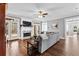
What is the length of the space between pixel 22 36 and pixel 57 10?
0.78 metres

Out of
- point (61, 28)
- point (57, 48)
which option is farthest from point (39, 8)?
point (57, 48)

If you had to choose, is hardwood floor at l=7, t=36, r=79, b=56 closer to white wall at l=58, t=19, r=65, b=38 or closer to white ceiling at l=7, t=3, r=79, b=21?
white wall at l=58, t=19, r=65, b=38

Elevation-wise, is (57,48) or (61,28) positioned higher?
(61,28)

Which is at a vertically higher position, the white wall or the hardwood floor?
the white wall

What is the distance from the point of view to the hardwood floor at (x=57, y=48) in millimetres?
2281

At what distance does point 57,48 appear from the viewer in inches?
92.0

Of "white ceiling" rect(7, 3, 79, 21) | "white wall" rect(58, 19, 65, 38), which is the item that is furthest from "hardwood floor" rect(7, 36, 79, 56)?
"white ceiling" rect(7, 3, 79, 21)

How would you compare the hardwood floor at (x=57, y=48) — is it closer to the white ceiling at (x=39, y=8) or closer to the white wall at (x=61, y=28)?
the white wall at (x=61, y=28)

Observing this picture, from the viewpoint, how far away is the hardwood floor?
2.28 m

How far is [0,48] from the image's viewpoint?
2.27 meters

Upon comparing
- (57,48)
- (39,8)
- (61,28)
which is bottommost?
(57,48)

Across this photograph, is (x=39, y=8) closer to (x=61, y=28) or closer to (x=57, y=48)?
(x=61, y=28)

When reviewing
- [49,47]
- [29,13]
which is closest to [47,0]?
[29,13]

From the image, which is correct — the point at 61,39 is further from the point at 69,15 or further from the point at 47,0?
the point at 47,0
